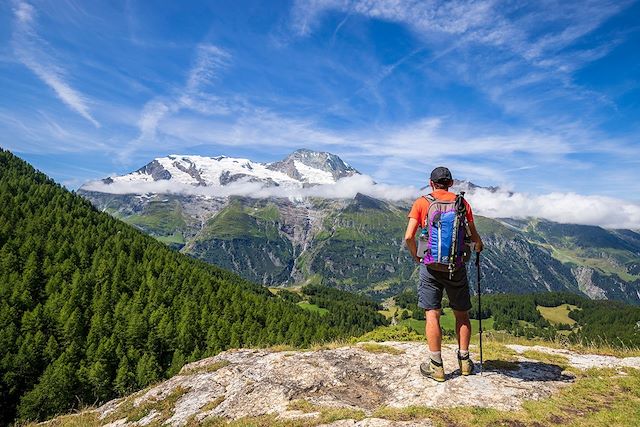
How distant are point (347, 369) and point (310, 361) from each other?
167 cm

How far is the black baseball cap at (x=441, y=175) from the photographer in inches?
490

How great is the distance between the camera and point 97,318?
407 ft

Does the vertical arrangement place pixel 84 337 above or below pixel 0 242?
below

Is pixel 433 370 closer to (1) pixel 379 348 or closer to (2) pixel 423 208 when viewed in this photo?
(1) pixel 379 348

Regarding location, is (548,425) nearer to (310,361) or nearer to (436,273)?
(436,273)

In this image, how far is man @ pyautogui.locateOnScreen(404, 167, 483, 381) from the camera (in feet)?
40.1

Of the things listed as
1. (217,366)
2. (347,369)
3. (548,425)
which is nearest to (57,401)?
(217,366)

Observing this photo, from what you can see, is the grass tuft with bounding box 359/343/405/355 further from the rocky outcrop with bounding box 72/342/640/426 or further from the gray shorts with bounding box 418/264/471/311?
the gray shorts with bounding box 418/264/471/311

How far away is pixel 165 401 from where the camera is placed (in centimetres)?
1584

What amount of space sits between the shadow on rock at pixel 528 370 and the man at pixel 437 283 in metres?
2.40

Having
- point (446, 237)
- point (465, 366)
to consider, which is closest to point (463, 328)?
point (465, 366)

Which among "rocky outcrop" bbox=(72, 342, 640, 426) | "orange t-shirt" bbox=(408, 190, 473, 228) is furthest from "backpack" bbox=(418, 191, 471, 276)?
"rocky outcrop" bbox=(72, 342, 640, 426)

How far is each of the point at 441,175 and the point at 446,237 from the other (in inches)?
81.4

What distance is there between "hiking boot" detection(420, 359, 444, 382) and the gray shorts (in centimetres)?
193
